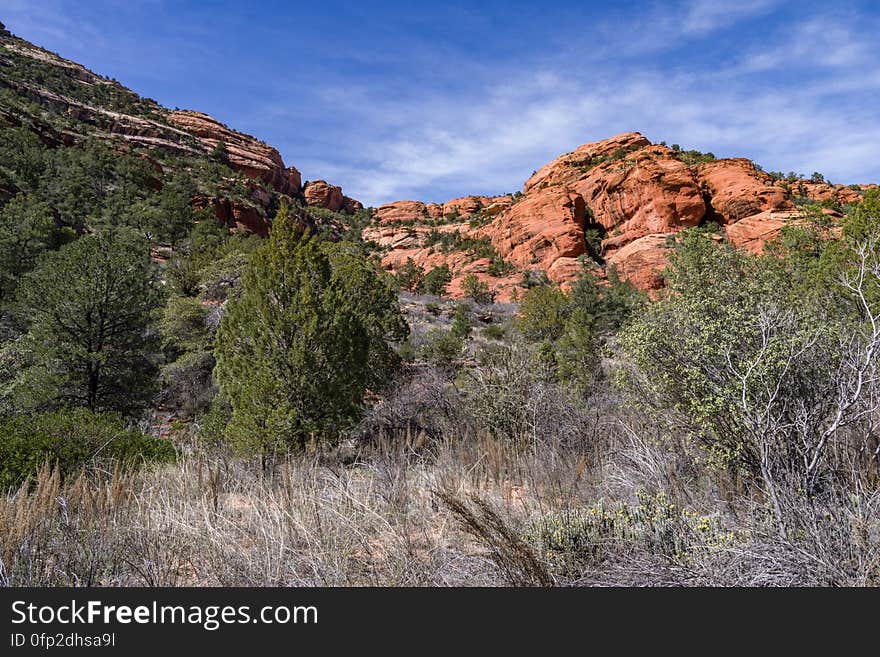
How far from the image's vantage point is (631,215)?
5612cm

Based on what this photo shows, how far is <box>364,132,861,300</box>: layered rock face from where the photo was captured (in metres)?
48.3

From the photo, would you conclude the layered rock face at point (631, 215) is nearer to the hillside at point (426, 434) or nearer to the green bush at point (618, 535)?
the hillside at point (426, 434)

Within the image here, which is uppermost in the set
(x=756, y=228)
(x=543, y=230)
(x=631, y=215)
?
(x=631, y=215)

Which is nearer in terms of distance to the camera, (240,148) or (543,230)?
(543,230)

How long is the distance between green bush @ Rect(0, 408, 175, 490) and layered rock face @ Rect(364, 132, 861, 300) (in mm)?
40737

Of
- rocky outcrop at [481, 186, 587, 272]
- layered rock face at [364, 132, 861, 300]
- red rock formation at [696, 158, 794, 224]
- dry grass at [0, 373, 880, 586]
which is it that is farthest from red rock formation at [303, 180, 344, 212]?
dry grass at [0, 373, 880, 586]

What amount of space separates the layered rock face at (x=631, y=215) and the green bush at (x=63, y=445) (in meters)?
40.7

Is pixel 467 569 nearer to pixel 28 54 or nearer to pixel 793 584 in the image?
pixel 793 584

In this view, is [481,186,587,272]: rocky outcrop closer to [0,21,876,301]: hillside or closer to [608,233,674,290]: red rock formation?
[0,21,876,301]: hillside

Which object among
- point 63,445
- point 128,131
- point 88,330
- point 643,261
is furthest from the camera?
point 128,131

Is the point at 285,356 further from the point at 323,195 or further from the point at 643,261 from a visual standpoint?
the point at 323,195

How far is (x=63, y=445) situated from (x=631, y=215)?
200 ft

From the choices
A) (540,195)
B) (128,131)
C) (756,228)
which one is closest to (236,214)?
(128,131)

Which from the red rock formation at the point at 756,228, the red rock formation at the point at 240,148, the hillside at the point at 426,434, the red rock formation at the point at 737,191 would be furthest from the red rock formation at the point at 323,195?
the hillside at the point at 426,434
